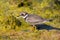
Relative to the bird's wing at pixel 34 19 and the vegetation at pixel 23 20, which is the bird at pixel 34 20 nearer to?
the bird's wing at pixel 34 19

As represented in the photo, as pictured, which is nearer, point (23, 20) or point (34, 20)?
point (34, 20)

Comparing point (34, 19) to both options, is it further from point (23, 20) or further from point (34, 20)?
point (23, 20)

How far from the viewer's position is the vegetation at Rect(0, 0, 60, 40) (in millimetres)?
9977

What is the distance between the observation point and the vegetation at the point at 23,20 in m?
9.98

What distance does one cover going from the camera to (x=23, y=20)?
11969 millimetres

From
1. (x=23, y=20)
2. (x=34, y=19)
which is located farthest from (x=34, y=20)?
(x=23, y=20)

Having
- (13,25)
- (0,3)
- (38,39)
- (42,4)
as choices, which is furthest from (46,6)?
(38,39)

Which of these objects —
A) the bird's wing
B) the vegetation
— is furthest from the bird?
the vegetation

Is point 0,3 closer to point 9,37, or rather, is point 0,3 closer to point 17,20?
point 17,20

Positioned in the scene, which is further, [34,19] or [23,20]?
[23,20]

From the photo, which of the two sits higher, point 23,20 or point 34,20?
point 34,20

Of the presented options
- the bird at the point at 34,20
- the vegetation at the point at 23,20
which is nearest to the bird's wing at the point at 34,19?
the bird at the point at 34,20

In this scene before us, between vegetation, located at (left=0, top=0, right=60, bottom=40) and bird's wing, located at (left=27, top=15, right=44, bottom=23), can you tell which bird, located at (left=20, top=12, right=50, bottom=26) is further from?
vegetation, located at (left=0, top=0, right=60, bottom=40)

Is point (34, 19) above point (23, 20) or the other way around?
above
